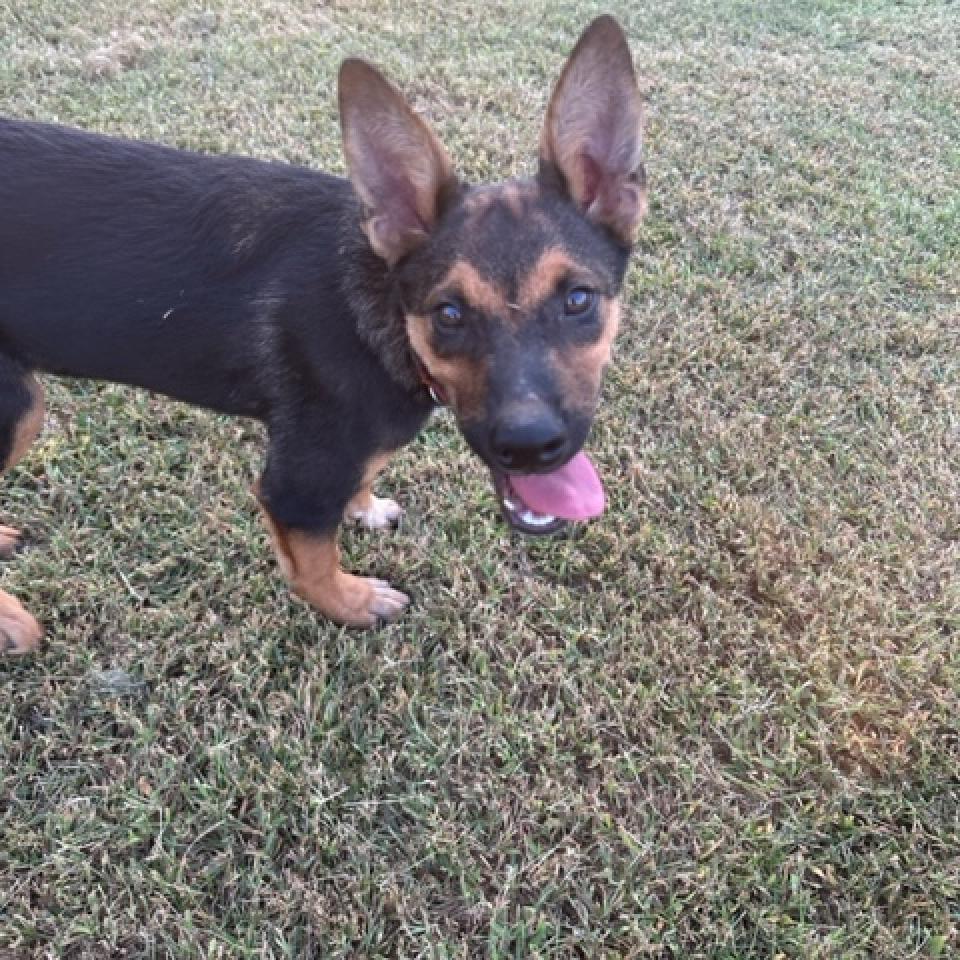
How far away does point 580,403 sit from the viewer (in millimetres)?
2318

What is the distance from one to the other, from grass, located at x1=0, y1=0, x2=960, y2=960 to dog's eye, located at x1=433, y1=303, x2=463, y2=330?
1.34 meters

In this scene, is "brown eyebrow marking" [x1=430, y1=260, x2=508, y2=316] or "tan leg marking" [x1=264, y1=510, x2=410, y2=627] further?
"tan leg marking" [x1=264, y1=510, x2=410, y2=627]

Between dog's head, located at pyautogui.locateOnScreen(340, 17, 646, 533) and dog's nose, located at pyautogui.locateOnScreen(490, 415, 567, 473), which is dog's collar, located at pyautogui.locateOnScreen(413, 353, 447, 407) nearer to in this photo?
dog's head, located at pyautogui.locateOnScreen(340, 17, 646, 533)

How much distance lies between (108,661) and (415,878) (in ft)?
4.82

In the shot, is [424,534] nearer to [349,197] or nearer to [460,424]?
[460,424]

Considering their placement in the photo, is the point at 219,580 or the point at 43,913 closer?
the point at 43,913

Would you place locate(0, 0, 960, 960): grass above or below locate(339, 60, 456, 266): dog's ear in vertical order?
below

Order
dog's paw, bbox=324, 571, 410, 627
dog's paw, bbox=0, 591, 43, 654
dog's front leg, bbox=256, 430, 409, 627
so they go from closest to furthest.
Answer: dog's front leg, bbox=256, 430, 409, 627, dog's paw, bbox=0, 591, 43, 654, dog's paw, bbox=324, 571, 410, 627

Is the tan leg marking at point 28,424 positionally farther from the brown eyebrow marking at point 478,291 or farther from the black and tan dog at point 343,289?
the brown eyebrow marking at point 478,291

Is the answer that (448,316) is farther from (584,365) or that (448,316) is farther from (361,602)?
(361,602)

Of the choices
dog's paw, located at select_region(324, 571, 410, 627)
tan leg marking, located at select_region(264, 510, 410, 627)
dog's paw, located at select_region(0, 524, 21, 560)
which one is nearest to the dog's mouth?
tan leg marking, located at select_region(264, 510, 410, 627)

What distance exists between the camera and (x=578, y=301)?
94.0 inches

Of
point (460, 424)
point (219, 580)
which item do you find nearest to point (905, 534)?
point (460, 424)

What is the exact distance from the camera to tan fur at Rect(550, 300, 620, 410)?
7.48 feet
